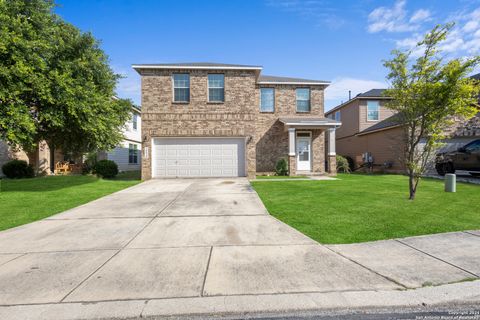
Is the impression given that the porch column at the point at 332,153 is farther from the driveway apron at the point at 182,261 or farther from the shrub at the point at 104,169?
the shrub at the point at 104,169

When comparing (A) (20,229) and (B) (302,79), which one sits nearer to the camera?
(A) (20,229)

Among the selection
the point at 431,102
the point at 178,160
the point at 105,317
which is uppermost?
the point at 431,102

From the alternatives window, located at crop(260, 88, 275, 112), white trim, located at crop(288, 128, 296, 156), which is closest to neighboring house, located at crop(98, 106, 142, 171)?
window, located at crop(260, 88, 275, 112)

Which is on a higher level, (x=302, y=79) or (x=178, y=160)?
(x=302, y=79)

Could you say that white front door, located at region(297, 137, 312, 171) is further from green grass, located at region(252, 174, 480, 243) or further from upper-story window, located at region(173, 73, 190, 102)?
upper-story window, located at region(173, 73, 190, 102)

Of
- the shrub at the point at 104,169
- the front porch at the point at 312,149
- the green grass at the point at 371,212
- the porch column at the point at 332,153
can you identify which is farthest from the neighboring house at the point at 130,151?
the green grass at the point at 371,212

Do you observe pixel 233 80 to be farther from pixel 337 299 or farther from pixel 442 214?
pixel 337 299

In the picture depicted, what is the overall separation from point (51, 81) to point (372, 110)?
74.9 feet

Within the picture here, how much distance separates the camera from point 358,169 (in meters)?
19.7

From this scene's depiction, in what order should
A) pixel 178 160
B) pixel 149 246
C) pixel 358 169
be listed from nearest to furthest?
pixel 149 246
pixel 178 160
pixel 358 169

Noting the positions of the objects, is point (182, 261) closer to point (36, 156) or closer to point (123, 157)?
point (36, 156)

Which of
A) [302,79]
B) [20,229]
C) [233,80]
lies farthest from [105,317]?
[302,79]

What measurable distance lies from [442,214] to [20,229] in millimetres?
9983

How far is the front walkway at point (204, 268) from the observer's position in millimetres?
2629
